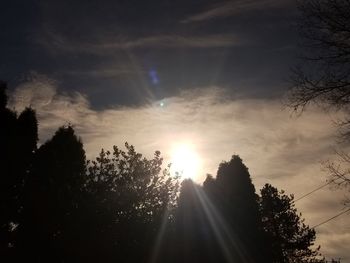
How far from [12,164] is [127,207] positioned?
850cm

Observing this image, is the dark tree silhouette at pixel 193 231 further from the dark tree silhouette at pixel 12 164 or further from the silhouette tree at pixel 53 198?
the dark tree silhouette at pixel 12 164

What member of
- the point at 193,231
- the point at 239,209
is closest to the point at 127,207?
the point at 193,231

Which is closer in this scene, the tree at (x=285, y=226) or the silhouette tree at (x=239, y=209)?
the silhouette tree at (x=239, y=209)

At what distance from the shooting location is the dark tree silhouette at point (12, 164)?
78.0 ft

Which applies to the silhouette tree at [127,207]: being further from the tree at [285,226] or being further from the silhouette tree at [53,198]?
the tree at [285,226]

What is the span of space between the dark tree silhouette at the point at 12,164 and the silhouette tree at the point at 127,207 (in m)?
4.27

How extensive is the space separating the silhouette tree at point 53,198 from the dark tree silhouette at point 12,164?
457 mm

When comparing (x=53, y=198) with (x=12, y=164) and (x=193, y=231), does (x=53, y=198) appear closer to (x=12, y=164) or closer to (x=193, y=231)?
(x=12, y=164)

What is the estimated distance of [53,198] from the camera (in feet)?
77.8

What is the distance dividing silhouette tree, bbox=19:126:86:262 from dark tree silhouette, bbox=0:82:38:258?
46 cm

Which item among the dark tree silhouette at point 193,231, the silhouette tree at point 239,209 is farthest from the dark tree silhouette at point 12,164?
the silhouette tree at point 239,209

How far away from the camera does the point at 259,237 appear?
87.2 ft

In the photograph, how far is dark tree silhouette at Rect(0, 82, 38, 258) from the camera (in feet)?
78.0

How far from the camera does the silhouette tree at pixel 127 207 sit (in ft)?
60.0
